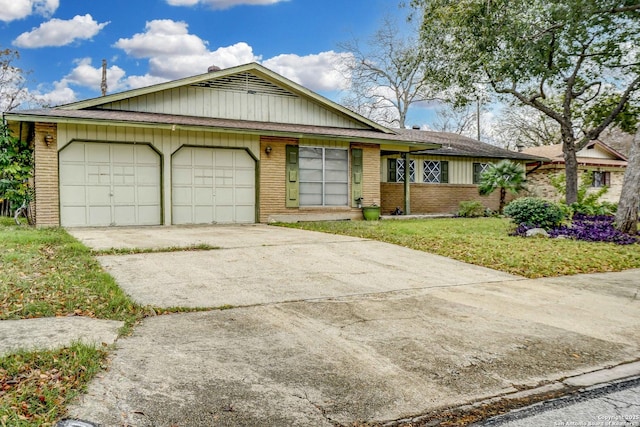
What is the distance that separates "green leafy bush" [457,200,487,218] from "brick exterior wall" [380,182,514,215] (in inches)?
46.9

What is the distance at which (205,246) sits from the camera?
8.76 metres

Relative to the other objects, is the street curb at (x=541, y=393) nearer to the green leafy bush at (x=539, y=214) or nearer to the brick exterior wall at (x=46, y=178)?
the green leafy bush at (x=539, y=214)

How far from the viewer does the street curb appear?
2.70m

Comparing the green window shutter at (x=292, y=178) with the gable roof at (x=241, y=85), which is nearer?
the gable roof at (x=241, y=85)

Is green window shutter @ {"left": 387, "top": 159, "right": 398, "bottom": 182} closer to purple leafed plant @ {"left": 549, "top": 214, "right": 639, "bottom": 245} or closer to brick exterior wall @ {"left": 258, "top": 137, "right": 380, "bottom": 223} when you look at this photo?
brick exterior wall @ {"left": 258, "top": 137, "right": 380, "bottom": 223}

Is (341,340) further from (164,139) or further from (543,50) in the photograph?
(543,50)

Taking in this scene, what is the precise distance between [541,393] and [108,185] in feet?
38.7

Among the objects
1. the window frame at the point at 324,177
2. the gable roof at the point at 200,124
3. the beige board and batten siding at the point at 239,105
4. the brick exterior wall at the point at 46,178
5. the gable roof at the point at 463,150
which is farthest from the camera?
the gable roof at the point at 463,150

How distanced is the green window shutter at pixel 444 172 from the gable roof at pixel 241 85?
526 cm

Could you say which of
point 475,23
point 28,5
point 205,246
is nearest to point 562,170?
point 475,23

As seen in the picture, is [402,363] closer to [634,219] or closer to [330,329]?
[330,329]

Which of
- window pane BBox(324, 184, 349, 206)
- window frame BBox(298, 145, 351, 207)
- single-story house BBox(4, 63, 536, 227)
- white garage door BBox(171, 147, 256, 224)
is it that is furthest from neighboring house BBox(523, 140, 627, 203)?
white garage door BBox(171, 147, 256, 224)

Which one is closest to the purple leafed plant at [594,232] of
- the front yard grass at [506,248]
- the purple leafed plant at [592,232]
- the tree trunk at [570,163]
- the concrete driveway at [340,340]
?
the purple leafed plant at [592,232]

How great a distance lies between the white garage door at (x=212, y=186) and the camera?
43.7 feet
